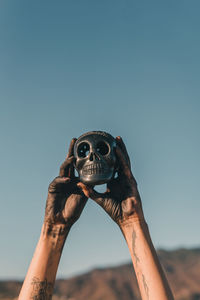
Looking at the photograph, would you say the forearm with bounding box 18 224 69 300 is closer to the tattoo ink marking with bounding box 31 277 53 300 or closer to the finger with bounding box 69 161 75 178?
the tattoo ink marking with bounding box 31 277 53 300

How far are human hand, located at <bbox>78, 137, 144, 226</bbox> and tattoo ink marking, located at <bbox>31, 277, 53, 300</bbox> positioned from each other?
1.28 m

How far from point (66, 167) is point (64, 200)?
533 mm

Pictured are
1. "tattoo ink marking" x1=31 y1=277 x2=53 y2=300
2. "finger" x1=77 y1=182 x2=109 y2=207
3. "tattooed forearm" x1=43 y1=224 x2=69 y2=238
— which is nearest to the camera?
"tattoo ink marking" x1=31 y1=277 x2=53 y2=300

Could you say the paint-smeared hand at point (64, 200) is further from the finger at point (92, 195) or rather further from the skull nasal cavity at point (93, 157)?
the skull nasal cavity at point (93, 157)

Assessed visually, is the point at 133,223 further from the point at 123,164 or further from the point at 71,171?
the point at 71,171

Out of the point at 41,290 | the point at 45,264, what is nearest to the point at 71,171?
the point at 45,264

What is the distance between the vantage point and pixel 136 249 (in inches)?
161

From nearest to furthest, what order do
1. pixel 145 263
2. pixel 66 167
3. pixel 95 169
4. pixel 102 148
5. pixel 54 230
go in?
pixel 145 263
pixel 54 230
pixel 66 167
pixel 95 169
pixel 102 148

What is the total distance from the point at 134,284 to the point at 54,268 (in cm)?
4594

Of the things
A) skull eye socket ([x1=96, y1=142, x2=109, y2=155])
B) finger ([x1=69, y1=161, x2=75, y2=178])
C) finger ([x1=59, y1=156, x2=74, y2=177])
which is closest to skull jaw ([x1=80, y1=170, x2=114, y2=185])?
finger ([x1=69, y1=161, x2=75, y2=178])

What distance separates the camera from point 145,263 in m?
3.92

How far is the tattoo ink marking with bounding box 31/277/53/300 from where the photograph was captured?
397 centimetres

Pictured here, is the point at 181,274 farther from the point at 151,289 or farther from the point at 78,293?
the point at 151,289

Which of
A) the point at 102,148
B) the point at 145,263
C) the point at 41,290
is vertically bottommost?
the point at 41,290
